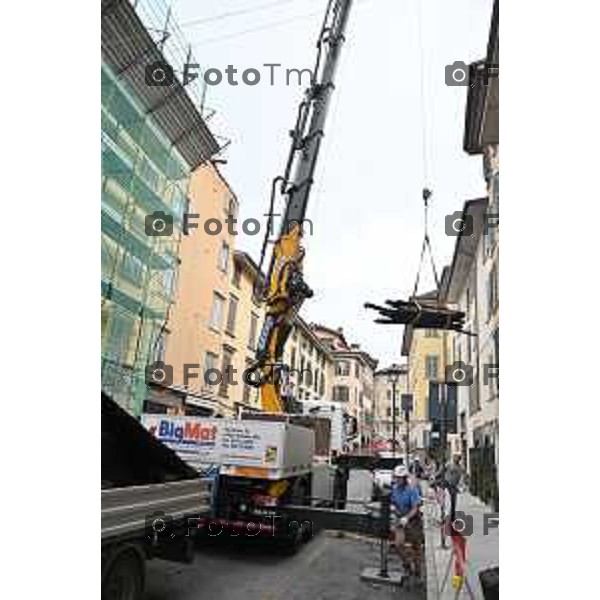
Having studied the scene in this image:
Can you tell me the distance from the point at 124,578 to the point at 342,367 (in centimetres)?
6040

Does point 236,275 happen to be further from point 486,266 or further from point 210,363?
point 486,266

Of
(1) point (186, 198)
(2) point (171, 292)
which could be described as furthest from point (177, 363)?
(1) point (186, 198)

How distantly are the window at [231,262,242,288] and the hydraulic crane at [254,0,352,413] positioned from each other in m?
16.3

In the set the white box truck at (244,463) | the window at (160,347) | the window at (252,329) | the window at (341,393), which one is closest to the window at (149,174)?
the window at (160,347)

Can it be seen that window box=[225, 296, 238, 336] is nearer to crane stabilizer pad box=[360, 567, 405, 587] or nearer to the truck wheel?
crane stabilizer pad box=[360, 567, 405, 587]

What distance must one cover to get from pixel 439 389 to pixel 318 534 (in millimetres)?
3412

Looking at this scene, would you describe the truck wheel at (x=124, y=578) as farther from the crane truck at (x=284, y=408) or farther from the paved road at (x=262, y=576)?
the crane truck at (x=284, y=408)

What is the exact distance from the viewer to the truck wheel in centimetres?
→ 483

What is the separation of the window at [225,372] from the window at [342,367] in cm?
3837

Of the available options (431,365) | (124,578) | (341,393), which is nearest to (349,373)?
(341,393)

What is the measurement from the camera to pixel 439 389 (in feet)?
32.7

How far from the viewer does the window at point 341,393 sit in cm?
6235
